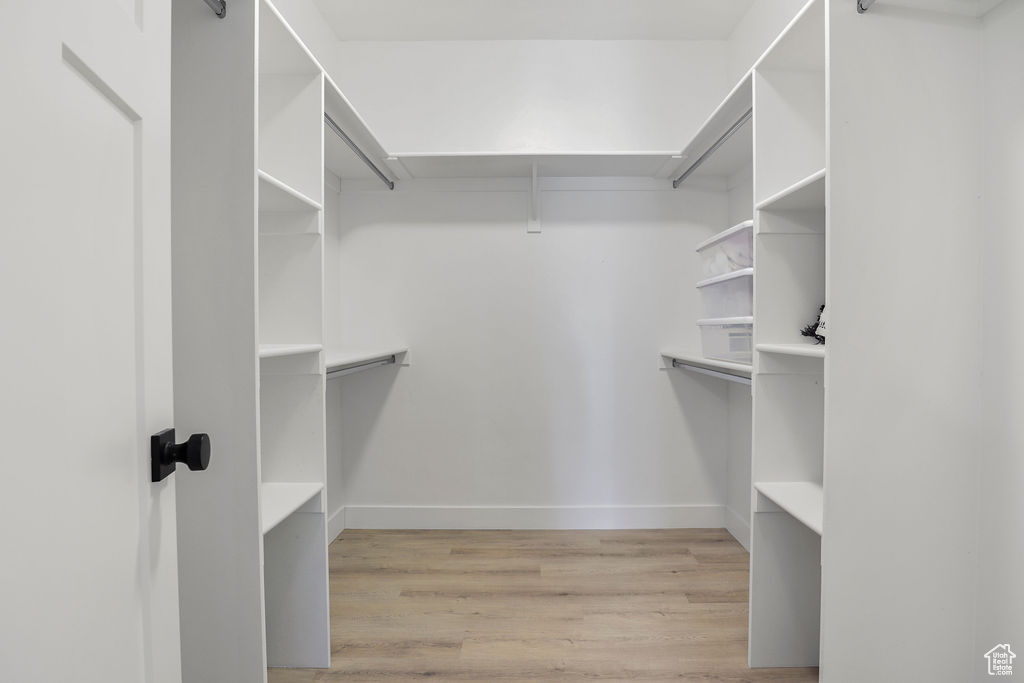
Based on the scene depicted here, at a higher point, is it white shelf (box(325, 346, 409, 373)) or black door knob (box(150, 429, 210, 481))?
white shelf (box(325, 346, 409, 373))

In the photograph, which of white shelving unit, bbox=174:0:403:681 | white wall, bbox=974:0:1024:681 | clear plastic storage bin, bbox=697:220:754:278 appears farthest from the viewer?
clear plastic storage bin, bbox=697:220:754:278

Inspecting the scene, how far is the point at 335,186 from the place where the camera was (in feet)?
9.34

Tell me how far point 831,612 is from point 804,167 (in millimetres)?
1268

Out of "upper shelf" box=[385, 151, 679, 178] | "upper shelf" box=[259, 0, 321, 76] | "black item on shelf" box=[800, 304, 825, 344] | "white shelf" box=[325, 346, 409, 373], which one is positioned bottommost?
"white shelf" box=[325, 346, 409, 373]

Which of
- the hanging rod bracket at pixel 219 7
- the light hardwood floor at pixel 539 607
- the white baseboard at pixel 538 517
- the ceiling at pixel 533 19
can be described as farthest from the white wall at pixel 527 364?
the hanging rod bracket at pixel 219 7

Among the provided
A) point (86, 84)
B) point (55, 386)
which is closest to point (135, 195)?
point (86, 84)

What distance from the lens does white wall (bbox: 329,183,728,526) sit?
9.55 ft

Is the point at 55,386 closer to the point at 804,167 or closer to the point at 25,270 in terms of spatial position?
the point at 25,270

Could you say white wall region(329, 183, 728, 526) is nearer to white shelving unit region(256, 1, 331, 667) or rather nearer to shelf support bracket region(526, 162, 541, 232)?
shelf support bracket region(526, 162, 541, 232)

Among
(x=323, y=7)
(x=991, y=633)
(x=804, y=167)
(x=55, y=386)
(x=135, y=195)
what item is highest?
(x=323, y=7)

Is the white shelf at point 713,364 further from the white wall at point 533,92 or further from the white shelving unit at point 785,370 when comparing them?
the white wall at point 533,92

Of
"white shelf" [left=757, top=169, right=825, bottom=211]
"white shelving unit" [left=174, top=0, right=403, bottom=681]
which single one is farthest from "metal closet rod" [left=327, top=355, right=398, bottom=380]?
"white shelf" [left=757, top=169, right=825, bottom=211]

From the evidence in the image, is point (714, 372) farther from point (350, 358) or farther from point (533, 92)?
point (533, 92)

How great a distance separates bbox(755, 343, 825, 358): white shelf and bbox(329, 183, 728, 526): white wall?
1.25m
